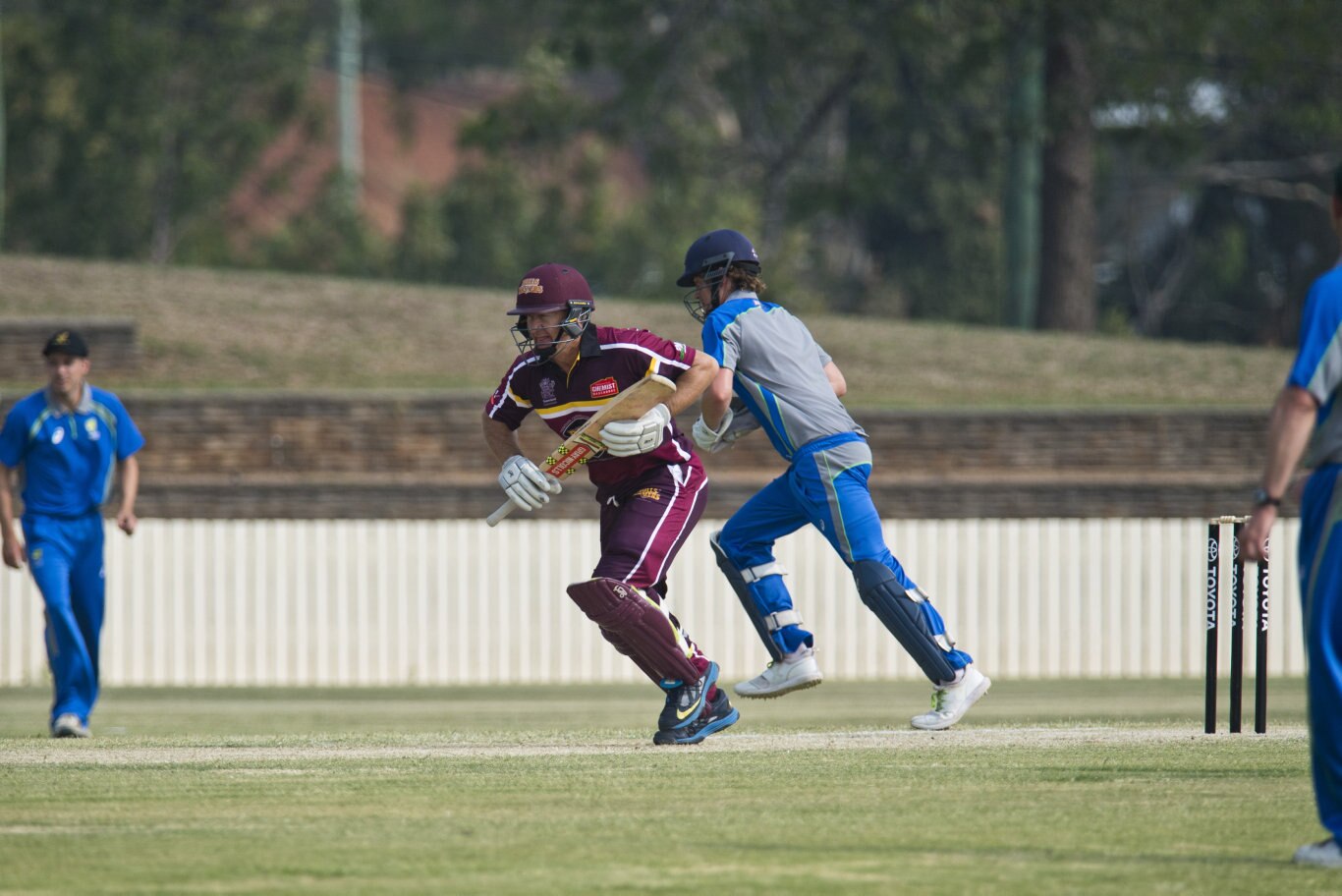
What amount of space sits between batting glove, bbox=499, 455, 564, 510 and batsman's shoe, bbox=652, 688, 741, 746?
3.71 feet

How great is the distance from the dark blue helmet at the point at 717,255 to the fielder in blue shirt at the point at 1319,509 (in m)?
3.33

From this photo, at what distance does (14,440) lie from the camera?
1081 centimetres

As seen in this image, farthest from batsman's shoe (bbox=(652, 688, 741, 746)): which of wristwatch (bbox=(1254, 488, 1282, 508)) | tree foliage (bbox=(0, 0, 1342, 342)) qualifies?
tree foliage (bbox=(0, 0, 1342, 342))

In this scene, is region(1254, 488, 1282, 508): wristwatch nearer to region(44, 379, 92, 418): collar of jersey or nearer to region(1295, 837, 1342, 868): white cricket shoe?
region(1295, 837, 1342, 868): white cricket shoe

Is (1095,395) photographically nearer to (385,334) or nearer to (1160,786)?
(385,334)

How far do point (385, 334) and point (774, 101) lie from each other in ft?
51.9

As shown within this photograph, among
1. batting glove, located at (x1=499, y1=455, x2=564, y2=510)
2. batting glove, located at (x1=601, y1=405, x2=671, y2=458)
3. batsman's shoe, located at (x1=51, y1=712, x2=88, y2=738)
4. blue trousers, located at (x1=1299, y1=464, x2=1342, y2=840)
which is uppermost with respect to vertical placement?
batting glove, located at (x1=601, y1=405, x2=671, y2=458)

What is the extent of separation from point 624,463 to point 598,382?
0.40 meters

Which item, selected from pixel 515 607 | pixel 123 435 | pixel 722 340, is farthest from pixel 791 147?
pixel 722 340

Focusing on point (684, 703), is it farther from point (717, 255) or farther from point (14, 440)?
point (14, 440)

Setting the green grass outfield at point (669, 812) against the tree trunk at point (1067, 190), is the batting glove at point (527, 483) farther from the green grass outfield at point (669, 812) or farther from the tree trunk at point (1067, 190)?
the tree trunk at point (1067, 190)

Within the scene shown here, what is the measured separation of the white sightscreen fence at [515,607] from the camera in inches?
651

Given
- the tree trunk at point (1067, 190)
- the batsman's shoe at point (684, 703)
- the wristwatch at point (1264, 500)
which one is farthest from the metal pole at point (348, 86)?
the wristwatch at point (1264, 500)

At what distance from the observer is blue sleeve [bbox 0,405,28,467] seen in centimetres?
1080
